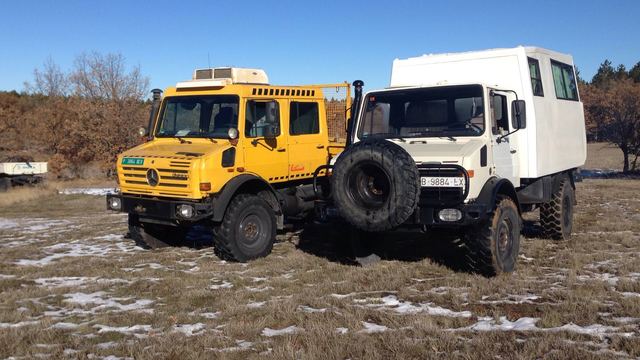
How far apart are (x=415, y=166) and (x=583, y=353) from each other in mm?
2613

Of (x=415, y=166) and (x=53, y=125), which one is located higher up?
(x=53, y=125)

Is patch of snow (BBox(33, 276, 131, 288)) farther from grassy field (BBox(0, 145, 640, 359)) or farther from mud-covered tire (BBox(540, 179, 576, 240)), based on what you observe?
mud-covered tire (BBox(540, 179, 576, 240))

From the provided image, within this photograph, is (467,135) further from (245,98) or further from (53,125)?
(53,125)

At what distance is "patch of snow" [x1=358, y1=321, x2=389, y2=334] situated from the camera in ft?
17.1

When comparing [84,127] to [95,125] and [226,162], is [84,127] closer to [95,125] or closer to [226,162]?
[95,125]

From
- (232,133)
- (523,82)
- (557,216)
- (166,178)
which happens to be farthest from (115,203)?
(557,216)

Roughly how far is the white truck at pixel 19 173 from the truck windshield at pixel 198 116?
56.0 feet

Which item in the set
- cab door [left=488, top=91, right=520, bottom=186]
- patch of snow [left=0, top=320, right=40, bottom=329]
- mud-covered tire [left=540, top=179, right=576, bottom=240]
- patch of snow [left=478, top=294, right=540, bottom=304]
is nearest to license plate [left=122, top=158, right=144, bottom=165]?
patch of snow [left=0, top=320, right=40, bottom=329]

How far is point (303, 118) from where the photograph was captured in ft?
31.6

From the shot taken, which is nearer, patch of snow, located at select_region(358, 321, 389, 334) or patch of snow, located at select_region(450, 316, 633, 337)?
patch of snow, located at select_region(450, 316, 633, 337)

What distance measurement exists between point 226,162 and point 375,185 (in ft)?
8.12

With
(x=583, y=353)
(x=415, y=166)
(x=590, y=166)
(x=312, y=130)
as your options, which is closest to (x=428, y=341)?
(x=583, y=353)

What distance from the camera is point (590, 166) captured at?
30.8 meters

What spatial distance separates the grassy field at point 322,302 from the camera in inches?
189
